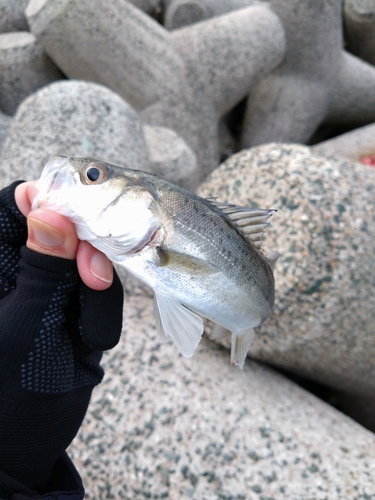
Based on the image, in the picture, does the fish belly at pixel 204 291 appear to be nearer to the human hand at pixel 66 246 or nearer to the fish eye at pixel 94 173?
A: the human hand at pixel 66 246

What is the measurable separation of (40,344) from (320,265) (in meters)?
1.30

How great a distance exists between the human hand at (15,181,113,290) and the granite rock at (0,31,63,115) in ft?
10.7

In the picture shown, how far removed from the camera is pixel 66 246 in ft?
3.53

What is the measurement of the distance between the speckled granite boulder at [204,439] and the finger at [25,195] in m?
0.93

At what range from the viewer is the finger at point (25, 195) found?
119 centimetres

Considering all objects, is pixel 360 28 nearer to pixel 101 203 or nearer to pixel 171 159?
pixel 171 159

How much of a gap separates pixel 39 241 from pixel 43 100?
5.67 ft

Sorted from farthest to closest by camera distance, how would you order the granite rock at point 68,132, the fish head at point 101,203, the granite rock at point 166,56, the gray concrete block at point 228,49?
1. the gray concrete block at point 228,49
2. the granite rock at point 166,56
3. the granite rock at point 68,132
4. the fish head at point 101,203

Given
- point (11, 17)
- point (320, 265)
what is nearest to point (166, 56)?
point (11, 17)

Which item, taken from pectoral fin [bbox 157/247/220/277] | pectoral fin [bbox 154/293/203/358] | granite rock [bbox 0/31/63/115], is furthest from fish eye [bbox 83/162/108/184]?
granite rock [bbox 0/31/63/115]

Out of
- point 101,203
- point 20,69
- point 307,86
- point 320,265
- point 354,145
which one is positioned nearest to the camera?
point 101,203

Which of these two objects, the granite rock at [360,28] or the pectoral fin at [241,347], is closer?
the pectoral fin at [241,347]

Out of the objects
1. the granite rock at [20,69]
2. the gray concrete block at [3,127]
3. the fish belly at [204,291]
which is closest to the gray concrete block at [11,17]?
the granite rock at [20,69]

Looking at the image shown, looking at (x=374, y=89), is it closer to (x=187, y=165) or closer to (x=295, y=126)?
(x=295, y=126)
